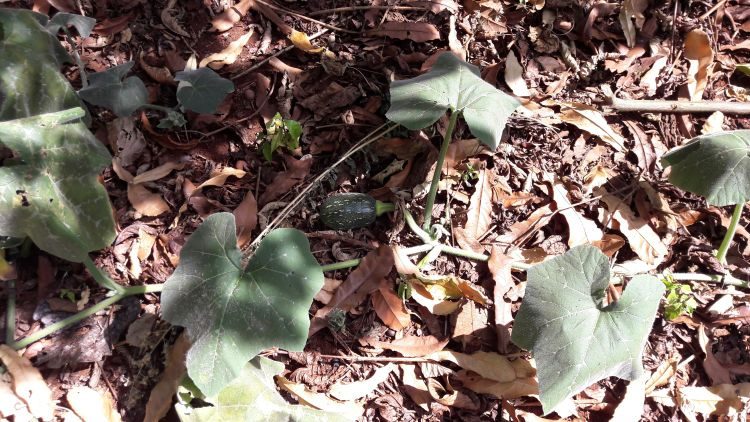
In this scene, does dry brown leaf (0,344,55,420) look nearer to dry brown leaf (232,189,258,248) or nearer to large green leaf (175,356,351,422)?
large green leaf (175,356,351,422)

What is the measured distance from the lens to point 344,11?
3.26 metres

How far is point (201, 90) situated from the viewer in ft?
8.86

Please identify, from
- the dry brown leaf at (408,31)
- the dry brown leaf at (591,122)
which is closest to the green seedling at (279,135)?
the dry brown leaf at (408,31)

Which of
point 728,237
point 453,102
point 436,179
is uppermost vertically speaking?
point 453,102

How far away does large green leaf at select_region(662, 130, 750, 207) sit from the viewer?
250 centimetres

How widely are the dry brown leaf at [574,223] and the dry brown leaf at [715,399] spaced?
811 millimetres

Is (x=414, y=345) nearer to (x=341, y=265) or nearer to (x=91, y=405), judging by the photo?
(x=341, y=265)

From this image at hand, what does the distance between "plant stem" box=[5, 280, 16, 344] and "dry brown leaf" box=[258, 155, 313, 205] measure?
1110 mm

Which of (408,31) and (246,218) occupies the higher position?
(408,31)

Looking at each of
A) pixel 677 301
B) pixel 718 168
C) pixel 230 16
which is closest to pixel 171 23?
pixel 230 16

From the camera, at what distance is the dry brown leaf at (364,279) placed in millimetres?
2584

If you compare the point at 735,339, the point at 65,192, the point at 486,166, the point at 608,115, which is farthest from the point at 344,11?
the point at 735,339

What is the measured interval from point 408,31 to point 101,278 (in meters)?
2.06

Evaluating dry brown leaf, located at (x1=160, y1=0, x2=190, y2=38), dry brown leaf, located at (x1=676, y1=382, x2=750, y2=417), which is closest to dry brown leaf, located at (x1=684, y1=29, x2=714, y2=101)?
dry brown leaf, located at (x1=676, y1=382, x2=750, y2=417)
